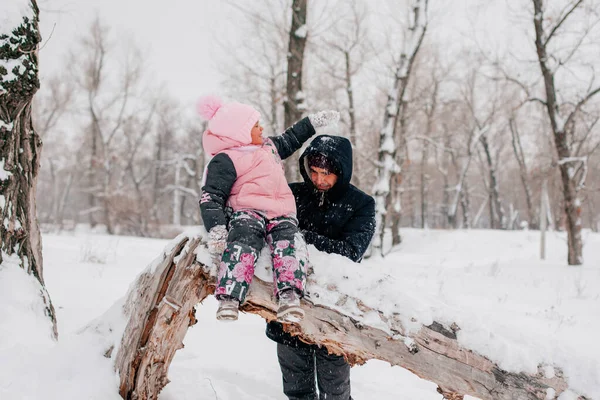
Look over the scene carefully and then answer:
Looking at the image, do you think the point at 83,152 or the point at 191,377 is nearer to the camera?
the point at 191,377

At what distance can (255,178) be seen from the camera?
2252mm

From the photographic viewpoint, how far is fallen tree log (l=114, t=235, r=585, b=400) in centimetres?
186

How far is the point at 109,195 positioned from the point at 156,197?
13.8m

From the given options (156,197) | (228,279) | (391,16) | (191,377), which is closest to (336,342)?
(228,279)

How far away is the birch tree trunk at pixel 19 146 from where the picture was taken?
262 cm

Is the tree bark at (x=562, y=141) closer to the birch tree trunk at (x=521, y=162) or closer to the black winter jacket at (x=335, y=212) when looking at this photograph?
the black winter jacket at (x=335, y=212)

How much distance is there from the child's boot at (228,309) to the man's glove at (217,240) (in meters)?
0.24

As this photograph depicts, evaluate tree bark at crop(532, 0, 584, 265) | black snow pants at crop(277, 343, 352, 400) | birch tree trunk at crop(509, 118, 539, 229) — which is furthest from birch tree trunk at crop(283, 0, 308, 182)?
birch tree trunk at crop(509, 118, 539, 229)

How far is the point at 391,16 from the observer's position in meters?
12.6

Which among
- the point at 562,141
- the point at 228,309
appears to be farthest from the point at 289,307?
the point at 562,141

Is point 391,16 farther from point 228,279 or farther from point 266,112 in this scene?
point 228,279

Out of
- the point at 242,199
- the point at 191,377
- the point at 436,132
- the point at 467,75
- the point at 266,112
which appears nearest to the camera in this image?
the point at 242,199

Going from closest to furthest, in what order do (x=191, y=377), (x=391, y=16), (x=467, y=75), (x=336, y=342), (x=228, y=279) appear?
(x=228, y=279), (x=336, y=342), (x=191, y=377), (x=391, y=16), (x=467, y=75)

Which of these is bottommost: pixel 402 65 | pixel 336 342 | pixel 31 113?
pixel 336 342
